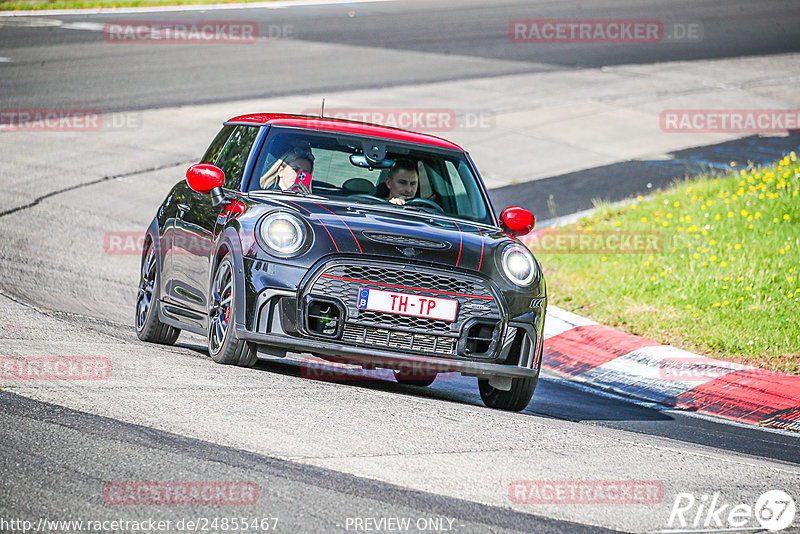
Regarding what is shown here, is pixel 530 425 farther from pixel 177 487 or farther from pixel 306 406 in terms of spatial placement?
pixel 177 487

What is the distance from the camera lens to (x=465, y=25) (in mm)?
27406

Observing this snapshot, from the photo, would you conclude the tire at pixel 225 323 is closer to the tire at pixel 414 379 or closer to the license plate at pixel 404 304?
the license plate at pixel 404 304

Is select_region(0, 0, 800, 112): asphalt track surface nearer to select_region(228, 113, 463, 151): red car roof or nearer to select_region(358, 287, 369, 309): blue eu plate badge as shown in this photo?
select_region(228, 113, 463, 151): red car roof

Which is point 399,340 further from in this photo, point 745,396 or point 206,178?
point 745,396

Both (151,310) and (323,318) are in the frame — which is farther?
(151,310)

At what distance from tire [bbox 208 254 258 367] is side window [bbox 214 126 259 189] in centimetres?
75

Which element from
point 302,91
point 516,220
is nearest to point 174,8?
point 302,91

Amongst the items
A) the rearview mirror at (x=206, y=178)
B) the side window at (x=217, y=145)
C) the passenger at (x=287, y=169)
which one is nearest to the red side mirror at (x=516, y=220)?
the passenger at (x=287, y=169)

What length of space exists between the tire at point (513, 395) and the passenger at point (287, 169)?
5.66ft

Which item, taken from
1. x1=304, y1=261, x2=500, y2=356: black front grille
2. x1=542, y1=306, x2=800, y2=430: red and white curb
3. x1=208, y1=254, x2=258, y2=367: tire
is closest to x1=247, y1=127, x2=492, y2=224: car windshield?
x1=208, y1=254, x2=258, y2=367: tire

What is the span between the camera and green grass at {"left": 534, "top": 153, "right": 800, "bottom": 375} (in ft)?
29.5

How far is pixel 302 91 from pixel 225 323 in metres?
13.8

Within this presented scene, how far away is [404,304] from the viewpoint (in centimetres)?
602

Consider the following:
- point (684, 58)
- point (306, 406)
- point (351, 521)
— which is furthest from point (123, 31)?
point (351, 521)
